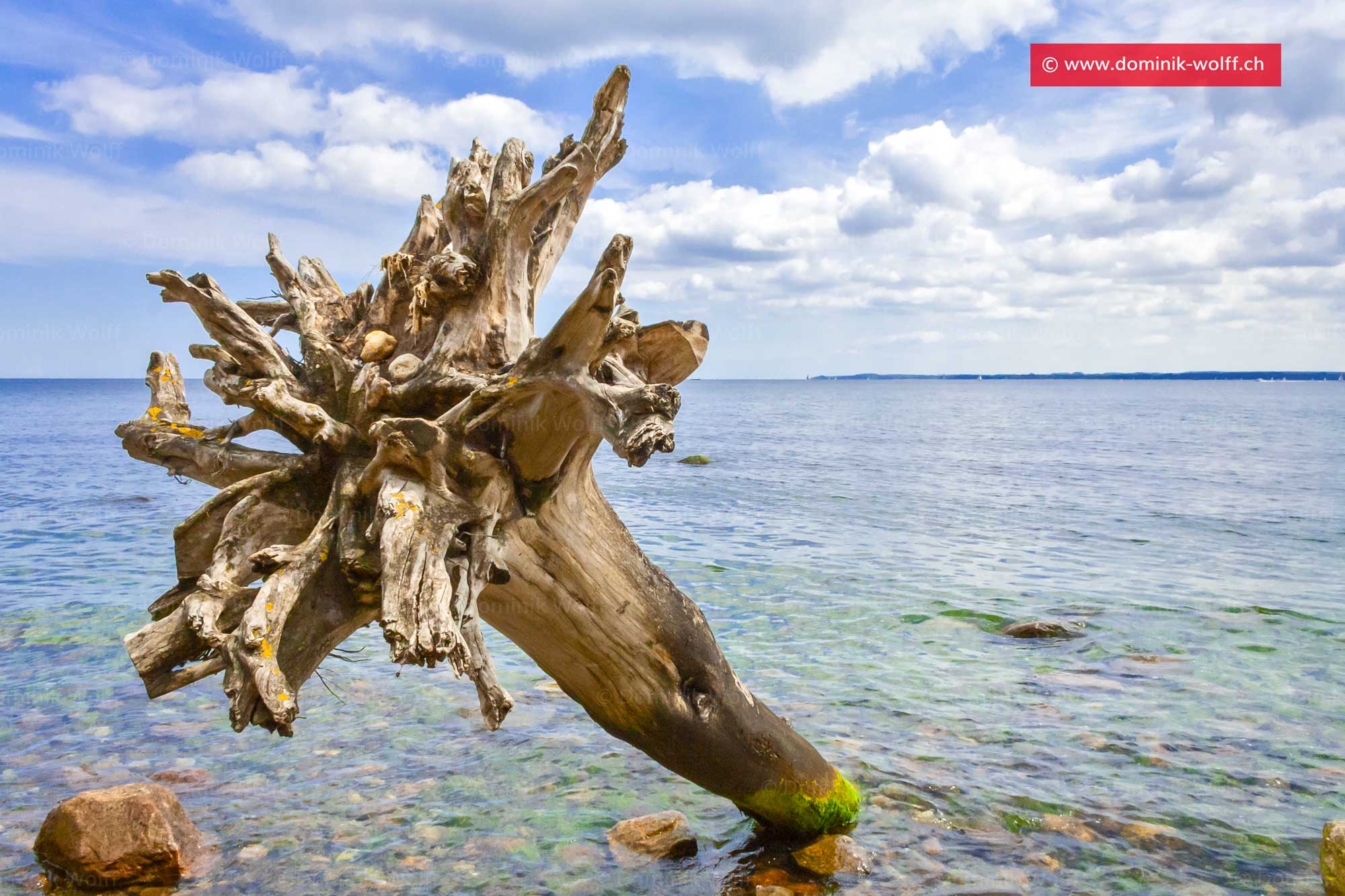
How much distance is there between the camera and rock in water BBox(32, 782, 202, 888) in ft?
19.2

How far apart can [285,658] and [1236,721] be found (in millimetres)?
9270

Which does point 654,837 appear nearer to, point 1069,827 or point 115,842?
point 1069,827

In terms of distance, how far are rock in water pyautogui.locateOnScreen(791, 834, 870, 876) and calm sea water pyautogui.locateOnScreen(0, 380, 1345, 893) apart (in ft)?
0.40

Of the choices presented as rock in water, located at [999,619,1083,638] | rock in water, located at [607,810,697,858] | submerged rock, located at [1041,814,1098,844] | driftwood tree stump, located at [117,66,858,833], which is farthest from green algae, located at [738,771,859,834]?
rock in water, located at [999,619,1083,638]

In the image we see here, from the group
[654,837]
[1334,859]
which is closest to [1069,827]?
[1334,859]

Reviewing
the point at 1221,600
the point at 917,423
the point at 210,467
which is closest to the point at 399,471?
the point at 210,467

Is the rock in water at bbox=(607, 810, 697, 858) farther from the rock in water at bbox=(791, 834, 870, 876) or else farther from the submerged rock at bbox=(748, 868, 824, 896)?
the rock in water at bbox=(791, 834, 870, 876)

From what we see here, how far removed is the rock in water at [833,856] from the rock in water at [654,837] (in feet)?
2.59

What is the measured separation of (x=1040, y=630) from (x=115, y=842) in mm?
10883

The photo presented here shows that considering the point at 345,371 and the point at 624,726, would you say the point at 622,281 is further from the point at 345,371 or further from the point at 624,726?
the point at 624,726

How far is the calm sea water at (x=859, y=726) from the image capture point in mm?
6473

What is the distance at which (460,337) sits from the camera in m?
5.23

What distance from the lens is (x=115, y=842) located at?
596 cm

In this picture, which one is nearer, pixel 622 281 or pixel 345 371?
pixel 622 281
